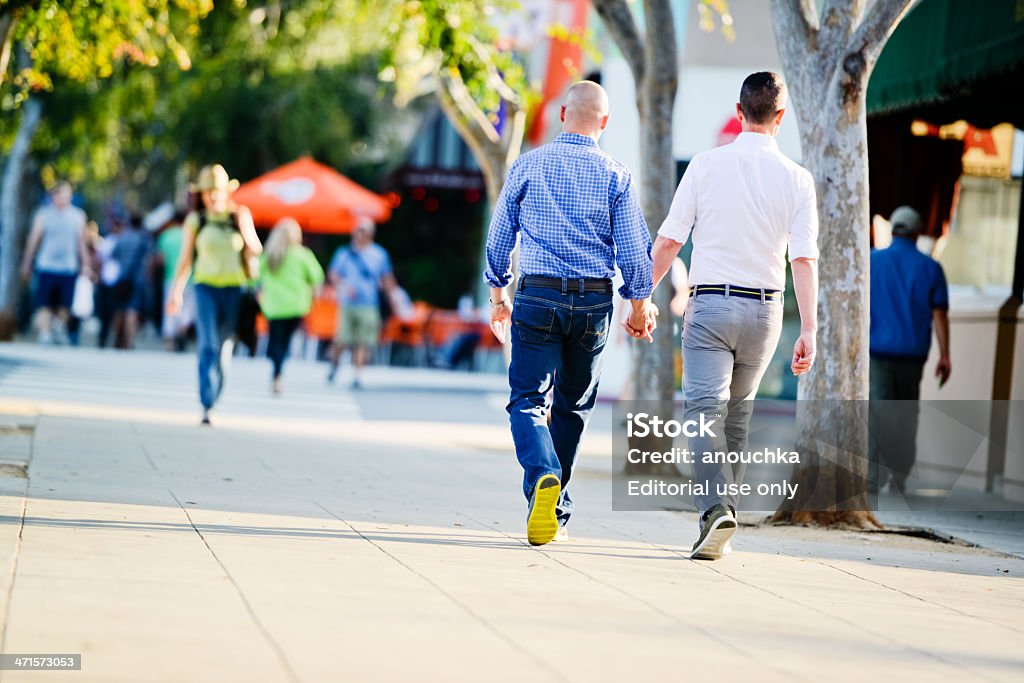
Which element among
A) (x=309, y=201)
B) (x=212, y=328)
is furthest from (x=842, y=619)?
(x=309, y=201)

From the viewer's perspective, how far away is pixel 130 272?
24.0m

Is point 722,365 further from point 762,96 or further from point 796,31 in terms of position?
point 796,31

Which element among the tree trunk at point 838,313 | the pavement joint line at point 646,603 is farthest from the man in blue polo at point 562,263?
the tree trunk at point 838,313

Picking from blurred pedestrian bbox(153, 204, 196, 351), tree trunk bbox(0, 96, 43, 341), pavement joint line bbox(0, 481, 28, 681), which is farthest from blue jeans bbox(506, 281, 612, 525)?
tree trunk bbox(0, 96, 43, 341)

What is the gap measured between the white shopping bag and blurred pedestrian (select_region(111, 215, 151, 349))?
503mm

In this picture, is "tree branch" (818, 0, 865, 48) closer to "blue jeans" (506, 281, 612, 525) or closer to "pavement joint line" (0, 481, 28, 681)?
"blue jeans" (506, 281, 612, 525)

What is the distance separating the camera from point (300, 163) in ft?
89.4

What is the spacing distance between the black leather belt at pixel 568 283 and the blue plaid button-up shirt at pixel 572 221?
0.07 feet

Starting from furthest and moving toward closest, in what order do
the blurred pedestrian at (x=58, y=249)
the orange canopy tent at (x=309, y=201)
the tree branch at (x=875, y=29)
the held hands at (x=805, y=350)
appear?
the orange canopy tent at (x=309, y=201) < the blurred pedestrian at (x=58, y=249) < the tree branch at (x=875, y=29) < the held hands at (x=805, y=350)

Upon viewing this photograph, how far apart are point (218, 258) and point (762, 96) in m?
6.43

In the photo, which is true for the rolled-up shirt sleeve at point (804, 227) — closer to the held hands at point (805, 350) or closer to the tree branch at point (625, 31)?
the held hands at point (805, 350)

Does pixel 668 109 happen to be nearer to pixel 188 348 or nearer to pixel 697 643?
pixel 697 643

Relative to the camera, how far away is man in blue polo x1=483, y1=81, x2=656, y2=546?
7.23 meters

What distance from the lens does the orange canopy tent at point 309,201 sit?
25984mm
